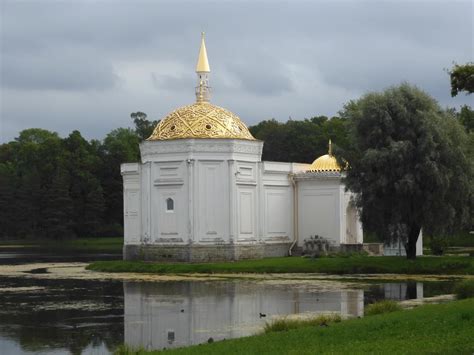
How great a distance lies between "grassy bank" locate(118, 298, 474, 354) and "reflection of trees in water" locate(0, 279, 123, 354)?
14.9ft

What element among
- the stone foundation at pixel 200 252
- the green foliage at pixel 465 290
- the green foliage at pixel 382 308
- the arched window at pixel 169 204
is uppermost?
the arched window at pixel 169 204

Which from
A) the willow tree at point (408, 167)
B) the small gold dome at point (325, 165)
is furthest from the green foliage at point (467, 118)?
the willow tree at point (408, 167)

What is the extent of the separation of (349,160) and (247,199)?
1134 cm

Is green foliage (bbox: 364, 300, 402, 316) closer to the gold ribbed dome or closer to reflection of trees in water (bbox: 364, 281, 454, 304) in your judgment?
reflection of trees in water (bbox: 364, 281, 454, 304)

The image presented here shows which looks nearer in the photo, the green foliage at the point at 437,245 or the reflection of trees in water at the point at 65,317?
the reflection of trees in water at the point at 65,317

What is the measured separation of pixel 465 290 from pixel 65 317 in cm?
1396

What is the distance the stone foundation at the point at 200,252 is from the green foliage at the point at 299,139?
59.0 metres

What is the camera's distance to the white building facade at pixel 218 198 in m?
60.0

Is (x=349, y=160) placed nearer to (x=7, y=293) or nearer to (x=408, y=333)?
(x=7, y=293)

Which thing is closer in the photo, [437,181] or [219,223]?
[437,181]

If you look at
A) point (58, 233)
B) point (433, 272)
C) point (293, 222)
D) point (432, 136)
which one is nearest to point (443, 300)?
Result: point (433, 272)

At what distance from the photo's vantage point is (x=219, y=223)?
197 ft

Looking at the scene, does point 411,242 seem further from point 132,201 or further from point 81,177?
point 81,177

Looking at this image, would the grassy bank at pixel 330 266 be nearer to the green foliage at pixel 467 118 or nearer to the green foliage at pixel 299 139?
the green foliage at pixel 467 118
